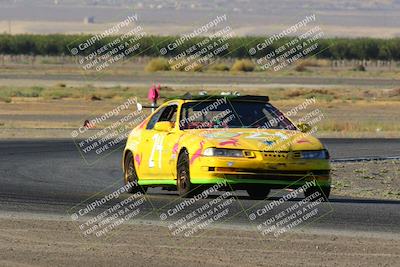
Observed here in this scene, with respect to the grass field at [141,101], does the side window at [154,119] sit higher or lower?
higher

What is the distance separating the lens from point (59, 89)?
69438 millimetres

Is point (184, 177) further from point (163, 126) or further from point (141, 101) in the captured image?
point (141, 101)

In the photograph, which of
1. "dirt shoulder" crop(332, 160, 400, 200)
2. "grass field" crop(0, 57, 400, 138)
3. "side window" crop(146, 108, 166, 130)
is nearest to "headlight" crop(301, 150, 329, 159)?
"dirt shoulder" crop(332, 160, 400, 200)

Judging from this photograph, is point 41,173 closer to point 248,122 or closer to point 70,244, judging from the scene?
Result: point 248,122

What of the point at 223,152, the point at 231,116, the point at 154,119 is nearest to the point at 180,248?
the point at 223,152

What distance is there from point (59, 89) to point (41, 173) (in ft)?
157

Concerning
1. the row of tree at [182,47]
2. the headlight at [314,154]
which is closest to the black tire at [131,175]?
the headlight at [314,154]

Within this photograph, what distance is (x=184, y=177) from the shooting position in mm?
16344

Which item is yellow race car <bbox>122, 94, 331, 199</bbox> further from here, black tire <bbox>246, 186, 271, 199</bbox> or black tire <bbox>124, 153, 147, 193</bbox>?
black tire <bbox>124, 153, 147, 193</bbox>

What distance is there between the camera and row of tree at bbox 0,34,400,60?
148 m

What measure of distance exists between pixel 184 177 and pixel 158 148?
1061 millimetres

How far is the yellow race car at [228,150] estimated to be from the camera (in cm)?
1588

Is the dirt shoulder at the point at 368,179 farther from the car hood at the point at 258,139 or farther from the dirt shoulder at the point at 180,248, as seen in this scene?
the dirt shoulder at the point at 180,248

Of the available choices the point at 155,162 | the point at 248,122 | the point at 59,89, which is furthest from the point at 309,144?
the point at 59,89
